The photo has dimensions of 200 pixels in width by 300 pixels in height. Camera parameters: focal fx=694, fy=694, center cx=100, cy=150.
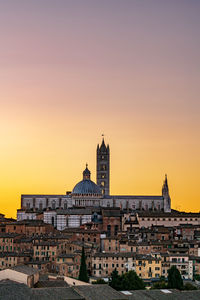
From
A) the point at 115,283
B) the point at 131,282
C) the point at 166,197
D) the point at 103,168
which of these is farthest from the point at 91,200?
the point at 115,283

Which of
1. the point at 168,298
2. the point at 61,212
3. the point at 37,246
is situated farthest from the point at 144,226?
the point at 168,298

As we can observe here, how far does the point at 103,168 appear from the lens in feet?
346

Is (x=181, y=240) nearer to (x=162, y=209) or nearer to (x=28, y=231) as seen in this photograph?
(x=28, y=231)

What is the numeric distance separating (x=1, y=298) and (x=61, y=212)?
45067 mm

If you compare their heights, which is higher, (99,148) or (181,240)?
(99,148)

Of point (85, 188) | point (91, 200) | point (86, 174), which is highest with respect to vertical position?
point (86, 174)

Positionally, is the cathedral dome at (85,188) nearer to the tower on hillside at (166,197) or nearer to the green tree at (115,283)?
the tower on hillside at (166,197)

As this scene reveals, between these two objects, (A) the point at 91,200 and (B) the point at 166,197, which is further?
(B) the point at 166,197

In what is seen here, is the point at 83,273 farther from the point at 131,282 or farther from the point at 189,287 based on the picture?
the point at 189,287

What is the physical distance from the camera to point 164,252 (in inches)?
2275

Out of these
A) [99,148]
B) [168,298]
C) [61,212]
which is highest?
[99,148]

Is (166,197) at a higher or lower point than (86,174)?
lower

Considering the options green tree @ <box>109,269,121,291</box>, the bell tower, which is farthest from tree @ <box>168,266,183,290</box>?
the bell tower

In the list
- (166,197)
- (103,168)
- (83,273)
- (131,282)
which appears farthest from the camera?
(103,168)
